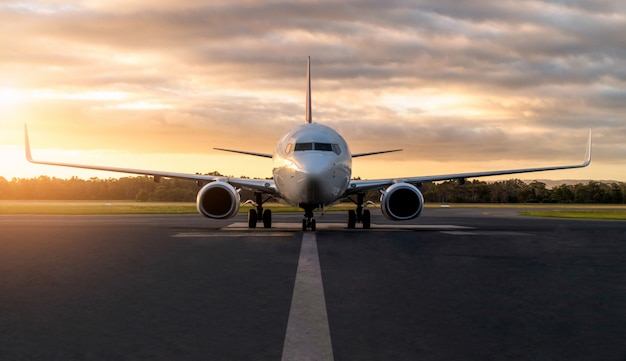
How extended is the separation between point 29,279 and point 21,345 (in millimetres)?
4595

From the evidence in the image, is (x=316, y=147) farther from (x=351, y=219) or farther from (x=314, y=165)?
(x=351, y=219)

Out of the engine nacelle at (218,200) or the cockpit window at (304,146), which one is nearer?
the cockpit window at (304,146)

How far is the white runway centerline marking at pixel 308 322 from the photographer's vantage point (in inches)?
212

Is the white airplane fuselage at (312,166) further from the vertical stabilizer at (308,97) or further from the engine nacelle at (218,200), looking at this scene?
the vertical stabilizer at (308,97)

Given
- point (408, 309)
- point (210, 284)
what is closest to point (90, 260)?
point (210, 284)

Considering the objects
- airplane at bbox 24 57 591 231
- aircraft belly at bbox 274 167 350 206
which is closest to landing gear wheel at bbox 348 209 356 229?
airplane at bbox 24 57 591 231

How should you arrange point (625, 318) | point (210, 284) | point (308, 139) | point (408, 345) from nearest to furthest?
point (408, 345)
point (625, 318)
point (210, 284)
point (308, 139)

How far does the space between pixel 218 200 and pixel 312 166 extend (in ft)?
14.1

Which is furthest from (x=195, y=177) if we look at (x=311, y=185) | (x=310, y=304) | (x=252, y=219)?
(x=310, y=304)

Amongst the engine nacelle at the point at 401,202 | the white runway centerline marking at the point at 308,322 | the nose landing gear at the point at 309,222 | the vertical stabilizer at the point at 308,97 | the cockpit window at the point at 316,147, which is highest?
the vertical stabilizer at the point at 308,97

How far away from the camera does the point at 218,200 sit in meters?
22.9

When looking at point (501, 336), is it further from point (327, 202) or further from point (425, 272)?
point (327, 202)

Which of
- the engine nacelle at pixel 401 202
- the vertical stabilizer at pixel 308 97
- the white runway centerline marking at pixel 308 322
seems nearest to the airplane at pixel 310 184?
the engine nacelle at pixel 401 202

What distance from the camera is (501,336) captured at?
6.01m
